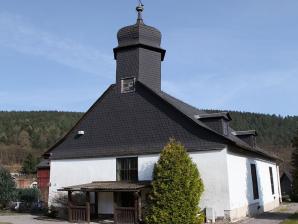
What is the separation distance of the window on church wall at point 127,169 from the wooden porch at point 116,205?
22.6 inches

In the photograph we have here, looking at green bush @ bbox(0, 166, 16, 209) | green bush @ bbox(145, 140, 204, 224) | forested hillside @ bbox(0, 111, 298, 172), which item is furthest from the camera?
forested hillside @ bbox(0, 111, 298, 172)

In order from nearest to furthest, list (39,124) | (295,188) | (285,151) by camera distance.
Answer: (295,188) < (285,151) < (39,124)

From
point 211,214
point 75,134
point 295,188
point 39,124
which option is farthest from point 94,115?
point 39,124

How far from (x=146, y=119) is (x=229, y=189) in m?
6.44

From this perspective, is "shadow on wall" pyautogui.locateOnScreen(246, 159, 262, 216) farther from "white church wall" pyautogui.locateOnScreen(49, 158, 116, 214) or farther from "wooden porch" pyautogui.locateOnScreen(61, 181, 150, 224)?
"white church wall" pyautogui.locateOnScreen(49, 158, 116, 214)

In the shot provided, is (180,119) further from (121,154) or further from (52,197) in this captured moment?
(52,197)

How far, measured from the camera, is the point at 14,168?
11612 cm

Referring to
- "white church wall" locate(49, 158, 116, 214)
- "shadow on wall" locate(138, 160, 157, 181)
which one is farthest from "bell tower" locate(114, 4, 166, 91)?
"white church wall" locate(49, 158, 116, 214)

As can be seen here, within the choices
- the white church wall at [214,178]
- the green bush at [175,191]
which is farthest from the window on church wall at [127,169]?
the white church wall at [214,178]

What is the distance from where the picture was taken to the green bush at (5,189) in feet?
117

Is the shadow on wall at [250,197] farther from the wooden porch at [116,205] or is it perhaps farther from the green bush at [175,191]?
the wooden porch at [116,205]

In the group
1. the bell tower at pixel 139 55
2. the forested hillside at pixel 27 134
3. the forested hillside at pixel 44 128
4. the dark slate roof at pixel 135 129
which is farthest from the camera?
the forested hillside at pixel 27 134

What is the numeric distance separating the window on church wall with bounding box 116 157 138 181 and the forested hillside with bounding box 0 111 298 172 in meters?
80.5

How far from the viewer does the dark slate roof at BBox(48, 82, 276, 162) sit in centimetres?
2300
